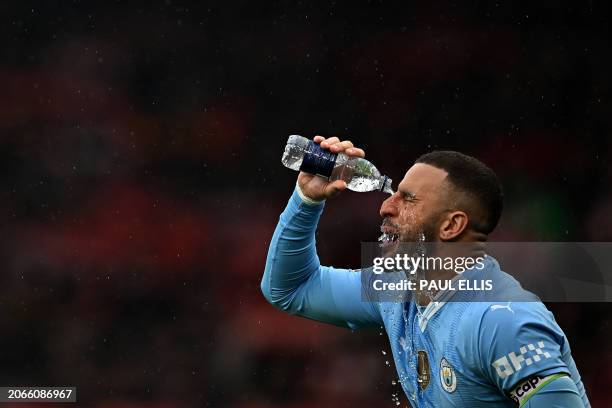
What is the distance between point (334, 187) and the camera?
3.04 m

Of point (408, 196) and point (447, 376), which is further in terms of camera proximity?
point (408, 196)

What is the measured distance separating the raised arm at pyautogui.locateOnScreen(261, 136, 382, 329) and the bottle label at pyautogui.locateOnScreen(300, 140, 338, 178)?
0.15ft

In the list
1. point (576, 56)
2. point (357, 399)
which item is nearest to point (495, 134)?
point (576, 56)

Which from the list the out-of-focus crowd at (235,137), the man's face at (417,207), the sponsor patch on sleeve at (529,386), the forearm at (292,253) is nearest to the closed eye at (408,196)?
the man's face at (417,207)

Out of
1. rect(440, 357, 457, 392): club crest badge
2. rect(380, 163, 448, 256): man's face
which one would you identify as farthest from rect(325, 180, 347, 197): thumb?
rect(440, 357, 457, 392): club crest badge

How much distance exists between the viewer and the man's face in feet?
9.21

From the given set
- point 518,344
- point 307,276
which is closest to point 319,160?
point 307,276

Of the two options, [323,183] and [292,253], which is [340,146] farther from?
[292,253]

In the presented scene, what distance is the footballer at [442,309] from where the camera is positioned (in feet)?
7.90

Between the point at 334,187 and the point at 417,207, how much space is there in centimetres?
34

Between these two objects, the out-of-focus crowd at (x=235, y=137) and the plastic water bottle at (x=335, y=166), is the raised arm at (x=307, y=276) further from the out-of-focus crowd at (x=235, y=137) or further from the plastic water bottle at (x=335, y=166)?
the out-of-focus crowd at (x=235, y=137)

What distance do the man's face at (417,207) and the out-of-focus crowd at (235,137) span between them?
132 inches

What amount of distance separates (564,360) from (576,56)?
436 cm

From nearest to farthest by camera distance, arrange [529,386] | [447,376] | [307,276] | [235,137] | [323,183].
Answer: [529,386], [447,376], [323,183], [307,276], [235,137]
